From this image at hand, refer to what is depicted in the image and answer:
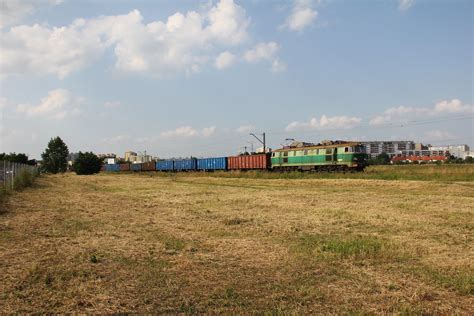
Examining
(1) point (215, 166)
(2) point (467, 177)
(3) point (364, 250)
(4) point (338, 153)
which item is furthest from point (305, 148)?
(3) point (364, 250)

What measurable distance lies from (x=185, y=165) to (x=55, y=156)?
5059cm

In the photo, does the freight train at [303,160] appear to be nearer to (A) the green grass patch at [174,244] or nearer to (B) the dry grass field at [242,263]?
(B) the dry grass field at [242,263]

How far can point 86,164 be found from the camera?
9244 centimetres

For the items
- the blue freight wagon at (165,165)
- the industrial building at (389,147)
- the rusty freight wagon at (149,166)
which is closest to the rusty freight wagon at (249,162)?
the blue freight wagon at (165,165)

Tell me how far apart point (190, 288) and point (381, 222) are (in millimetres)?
7291

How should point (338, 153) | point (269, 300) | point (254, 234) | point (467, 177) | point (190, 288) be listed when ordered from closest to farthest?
1. point (269, 300)
2. point (190, 288)
3. point (254, 234)
4. point (467, 177)
5. point (338, 153)

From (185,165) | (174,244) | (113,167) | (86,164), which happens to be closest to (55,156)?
(113,167)

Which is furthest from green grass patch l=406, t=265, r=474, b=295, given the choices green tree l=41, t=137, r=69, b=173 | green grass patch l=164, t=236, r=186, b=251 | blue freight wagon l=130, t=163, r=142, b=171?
green tree l=41, t=137, r=69, b=173

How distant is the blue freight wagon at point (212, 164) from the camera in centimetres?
Answer: 6694

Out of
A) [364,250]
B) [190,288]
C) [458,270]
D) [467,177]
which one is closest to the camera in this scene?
[190,288]

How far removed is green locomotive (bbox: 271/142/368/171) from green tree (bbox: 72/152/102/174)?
171 feet

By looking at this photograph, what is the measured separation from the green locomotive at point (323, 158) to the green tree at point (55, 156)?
253 ft

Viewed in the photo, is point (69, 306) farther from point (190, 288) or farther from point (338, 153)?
point (338, 153)

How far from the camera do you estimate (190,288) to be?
19.5 feet
